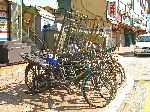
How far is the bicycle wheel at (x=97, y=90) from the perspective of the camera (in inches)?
324

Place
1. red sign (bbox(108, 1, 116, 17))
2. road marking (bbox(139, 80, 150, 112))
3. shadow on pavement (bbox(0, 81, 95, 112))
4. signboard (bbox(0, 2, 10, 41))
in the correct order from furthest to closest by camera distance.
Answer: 1. red sign (bbox(108, 1, 116, 17))
2. signboard (bbox(0, 2, 10, 41))
3. road marking (bbox(139, 80, 150, 112))
4. shadow on pavement (bbox(0, 81, 95, 112))

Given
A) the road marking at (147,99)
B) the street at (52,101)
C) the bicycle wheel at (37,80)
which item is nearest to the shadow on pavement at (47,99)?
the street at (52,101)

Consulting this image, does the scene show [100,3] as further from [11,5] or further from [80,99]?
[80,99]

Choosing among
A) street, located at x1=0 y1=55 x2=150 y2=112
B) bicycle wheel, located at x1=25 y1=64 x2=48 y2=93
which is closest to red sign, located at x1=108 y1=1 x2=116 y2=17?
street, located at x1=0 y1=55 x2=150 y2=112

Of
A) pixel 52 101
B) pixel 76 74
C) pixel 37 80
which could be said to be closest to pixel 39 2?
pixel 37 80

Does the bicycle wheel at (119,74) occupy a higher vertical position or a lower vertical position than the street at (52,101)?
higher

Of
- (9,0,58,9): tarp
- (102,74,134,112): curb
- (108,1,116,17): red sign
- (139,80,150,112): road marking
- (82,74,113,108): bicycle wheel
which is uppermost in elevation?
(108,1,116,17): red sign

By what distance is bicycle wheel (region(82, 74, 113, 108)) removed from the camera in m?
8.22

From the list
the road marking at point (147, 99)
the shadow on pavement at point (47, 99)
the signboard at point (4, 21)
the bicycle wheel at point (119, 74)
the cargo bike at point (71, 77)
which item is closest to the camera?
the shadow on pavement at point (47, 99)

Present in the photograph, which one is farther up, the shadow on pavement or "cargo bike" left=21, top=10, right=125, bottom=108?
"cargo bike" left=21, top=10, right=125, bottom=108

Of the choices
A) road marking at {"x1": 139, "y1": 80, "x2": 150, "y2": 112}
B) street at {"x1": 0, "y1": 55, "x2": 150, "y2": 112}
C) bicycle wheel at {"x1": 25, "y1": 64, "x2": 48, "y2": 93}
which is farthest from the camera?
Result: bicycle wheel at {"x1": 25, "y1": 64, "x2": 48, "y2": 93}

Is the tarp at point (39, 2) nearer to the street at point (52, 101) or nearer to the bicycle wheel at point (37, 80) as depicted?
the street at point (52, 101)

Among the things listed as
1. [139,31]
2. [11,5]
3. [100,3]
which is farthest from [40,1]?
[139,31]

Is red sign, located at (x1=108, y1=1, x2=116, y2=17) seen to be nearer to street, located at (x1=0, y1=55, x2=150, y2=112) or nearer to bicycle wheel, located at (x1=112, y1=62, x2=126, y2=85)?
bicycle wheel, located at (x1=112, y1=62, x2=126, y2=85)
